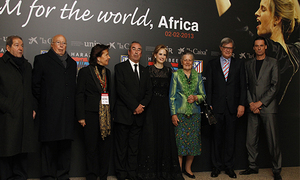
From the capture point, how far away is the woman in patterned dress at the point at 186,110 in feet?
11.5

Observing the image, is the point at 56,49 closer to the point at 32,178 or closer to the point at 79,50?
the point at 79,50

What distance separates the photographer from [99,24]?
384 cm

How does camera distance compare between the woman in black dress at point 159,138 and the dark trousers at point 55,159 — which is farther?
the woman in black dress at point 159,138

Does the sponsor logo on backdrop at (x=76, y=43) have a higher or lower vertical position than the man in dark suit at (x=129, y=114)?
higher

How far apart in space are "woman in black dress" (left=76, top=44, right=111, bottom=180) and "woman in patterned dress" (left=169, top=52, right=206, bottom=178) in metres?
1.01

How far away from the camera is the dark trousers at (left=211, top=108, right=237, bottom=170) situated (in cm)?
375

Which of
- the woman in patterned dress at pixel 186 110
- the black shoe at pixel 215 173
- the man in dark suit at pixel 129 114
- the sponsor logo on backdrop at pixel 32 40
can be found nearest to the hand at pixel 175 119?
the woman in patterned dress at pixel 186 110

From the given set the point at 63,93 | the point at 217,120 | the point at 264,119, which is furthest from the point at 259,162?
the point at 63,93

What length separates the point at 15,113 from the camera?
2.96m

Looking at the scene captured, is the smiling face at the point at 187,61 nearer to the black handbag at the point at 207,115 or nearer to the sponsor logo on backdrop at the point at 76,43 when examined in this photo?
the black handbag at the point at 207,115

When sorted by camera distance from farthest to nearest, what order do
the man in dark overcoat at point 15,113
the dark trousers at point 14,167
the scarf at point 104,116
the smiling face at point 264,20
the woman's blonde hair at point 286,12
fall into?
the woman's blonde hair at point 286,12 < the smiling face at point 264,20 < the scarf at point 104,116 < the dark trousers at point 14,167 < the man in dark overcoat at point 15,113

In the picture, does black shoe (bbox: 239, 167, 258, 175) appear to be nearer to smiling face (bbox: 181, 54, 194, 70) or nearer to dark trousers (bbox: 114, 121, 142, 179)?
dark trousers (bbox: 114, 121, 142, 179)

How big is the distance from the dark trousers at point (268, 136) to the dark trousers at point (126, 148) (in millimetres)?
1886

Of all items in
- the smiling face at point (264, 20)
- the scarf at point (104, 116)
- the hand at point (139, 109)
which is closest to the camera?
the scarf at point (104, 116)
